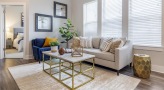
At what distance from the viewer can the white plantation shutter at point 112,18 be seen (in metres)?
3.66

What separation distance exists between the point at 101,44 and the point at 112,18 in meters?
1.02

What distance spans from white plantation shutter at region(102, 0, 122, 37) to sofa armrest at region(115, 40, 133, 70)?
0.70 metres

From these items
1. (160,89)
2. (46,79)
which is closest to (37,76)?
(46,79)

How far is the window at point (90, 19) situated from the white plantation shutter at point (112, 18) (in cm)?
44

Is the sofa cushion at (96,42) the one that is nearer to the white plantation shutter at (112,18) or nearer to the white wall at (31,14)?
the white plantation shutter at (112,18)

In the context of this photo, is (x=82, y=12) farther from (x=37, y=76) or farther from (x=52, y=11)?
(x=37, y=76)

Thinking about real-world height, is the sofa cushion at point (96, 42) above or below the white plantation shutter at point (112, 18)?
below

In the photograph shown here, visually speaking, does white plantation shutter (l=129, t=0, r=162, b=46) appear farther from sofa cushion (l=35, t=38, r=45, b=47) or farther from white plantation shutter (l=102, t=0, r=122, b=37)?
sofa cushion (l=35, t=38, r=45, b=47)

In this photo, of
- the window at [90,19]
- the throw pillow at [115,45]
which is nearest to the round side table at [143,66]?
the throw pillow at [115,45]

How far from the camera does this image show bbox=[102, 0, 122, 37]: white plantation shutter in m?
3.66

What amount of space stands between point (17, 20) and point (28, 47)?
11.9 ft

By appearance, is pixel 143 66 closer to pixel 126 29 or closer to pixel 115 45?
pixel 115 45

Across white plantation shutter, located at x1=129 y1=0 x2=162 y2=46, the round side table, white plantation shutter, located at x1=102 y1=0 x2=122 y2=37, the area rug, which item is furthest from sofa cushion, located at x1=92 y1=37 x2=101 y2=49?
the round side table

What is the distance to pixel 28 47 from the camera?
14.2 ft
